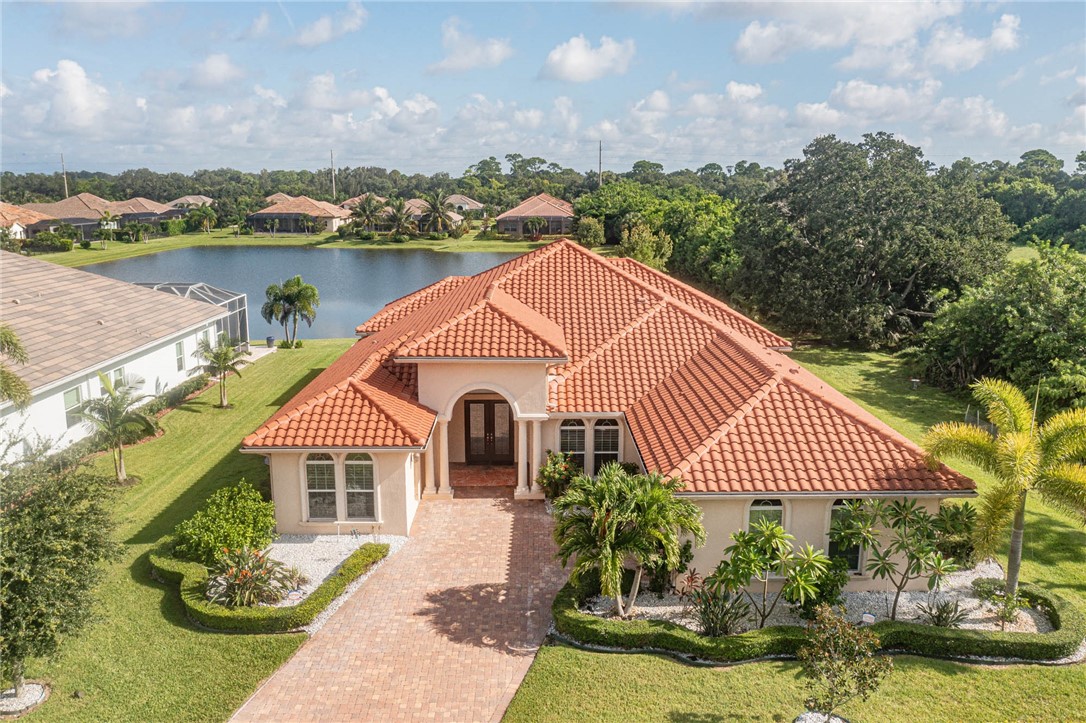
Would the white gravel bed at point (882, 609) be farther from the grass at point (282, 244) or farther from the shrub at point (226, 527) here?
the grass at point (282, 244)

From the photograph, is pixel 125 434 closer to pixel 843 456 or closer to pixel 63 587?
pixel 63 587

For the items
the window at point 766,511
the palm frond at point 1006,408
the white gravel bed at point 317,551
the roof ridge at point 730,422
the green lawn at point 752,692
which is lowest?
the green lawn at point 752,692

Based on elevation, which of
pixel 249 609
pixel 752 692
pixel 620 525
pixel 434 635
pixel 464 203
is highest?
pixel 464 203

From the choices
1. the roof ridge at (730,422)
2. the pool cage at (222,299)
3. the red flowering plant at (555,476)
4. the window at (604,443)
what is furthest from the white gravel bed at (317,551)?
the pool cage at (222,299)

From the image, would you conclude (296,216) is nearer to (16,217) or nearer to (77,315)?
(16,217)

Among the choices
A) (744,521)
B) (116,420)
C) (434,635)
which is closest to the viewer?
(434,635)

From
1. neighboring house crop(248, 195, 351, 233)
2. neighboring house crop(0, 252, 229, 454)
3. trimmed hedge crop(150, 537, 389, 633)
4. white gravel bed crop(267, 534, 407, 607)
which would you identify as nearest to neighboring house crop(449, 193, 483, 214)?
neighboring house crop(248, 195, 351, 233)

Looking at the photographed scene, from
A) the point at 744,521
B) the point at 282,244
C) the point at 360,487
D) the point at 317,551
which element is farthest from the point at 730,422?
the point at 282,244

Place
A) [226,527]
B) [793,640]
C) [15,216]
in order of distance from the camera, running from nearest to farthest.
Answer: [793,640] → [226,527] → [15,216]

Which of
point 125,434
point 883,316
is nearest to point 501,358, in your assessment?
point 125,434
